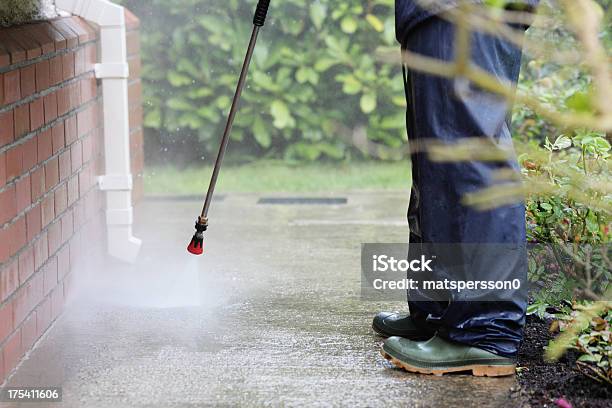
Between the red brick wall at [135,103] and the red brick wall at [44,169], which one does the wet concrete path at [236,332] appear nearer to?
the red brick wall at [44,169]

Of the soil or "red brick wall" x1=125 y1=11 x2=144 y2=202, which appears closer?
the soil

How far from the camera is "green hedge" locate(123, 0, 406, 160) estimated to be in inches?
259

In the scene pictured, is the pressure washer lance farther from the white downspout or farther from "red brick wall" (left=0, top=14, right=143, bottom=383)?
the white downspout

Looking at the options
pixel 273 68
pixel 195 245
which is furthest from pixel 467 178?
pixel 273 68

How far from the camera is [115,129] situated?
3.82m

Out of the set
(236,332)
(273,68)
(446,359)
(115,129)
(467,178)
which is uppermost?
(467,178)

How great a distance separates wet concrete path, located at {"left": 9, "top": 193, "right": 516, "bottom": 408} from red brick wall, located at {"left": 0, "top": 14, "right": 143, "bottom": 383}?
0.13 metres

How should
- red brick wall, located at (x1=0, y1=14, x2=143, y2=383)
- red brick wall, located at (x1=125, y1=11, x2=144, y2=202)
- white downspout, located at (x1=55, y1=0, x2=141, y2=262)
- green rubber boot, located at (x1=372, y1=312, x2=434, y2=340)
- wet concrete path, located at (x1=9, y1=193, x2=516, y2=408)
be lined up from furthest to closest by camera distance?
red brick wall, located at (x1=125, y1=11, x2=144, y2=202) → white downspout, located at (x1=55, y1=0, x2=141, y2=262) → green rubber boot, located at (x1=372, y1=312, x2=434, y2=340) → red brick wall, located at (x1=0, y1=14, x2=143, y2=383) → wet concrete path, located at (x1=9, y1=193, x2=516, y2=408)

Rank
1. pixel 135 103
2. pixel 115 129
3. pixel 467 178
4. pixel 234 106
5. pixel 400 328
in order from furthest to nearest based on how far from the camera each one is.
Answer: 1. pixel 135 103
2. pixel 115 129
3. pixel 234 106
4. pixel 400 328
5. pixel 467 178

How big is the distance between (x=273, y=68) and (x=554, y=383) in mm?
4574
